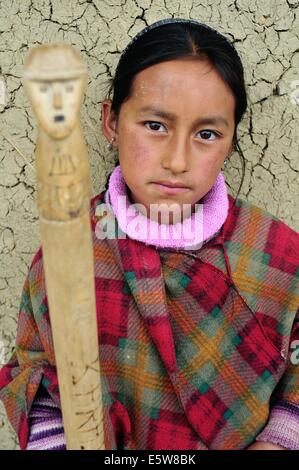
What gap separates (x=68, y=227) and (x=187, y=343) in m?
0.65

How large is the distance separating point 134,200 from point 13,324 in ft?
2.27

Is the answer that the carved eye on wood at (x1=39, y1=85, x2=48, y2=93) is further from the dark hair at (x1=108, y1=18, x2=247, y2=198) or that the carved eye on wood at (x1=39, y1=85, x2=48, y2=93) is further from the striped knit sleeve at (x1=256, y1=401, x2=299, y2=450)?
the striped knit sleeve at (x1=256, y1=401, x2=299, y2=450)

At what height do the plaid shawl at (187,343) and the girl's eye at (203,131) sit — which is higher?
the girl's eye at (203,131)

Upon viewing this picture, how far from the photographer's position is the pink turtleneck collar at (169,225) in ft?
4.11

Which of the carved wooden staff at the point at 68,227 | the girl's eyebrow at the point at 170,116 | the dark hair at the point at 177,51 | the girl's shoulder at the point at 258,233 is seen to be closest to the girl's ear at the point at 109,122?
the dark hair at the point at 177,51

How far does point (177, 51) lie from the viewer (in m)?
1.14

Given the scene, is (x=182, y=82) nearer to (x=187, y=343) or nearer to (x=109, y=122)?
(x=109, y=122)

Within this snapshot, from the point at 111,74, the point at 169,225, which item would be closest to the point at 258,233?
the point at 169,225

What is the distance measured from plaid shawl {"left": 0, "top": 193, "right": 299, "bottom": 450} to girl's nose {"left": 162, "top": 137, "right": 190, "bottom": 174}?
0.21 m

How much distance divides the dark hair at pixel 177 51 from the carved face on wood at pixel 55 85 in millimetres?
547

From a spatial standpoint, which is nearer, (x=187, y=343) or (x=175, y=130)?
(x=175, y=130)

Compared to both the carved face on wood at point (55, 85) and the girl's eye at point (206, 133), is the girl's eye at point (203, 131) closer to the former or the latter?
the girl's eye at point (206, 133)

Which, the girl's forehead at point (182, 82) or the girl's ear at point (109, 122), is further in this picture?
the girl's ear at point (109, 122)

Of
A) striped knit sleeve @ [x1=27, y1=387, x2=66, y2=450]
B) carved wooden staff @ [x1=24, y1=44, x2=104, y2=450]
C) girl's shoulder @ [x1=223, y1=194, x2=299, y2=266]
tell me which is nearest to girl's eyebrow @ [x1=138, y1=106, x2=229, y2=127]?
girl's shoulder @ [x1=223, y1=194, x2=299, y2=266]
